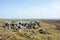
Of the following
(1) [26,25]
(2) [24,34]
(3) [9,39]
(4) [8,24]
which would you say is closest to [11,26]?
(4) [8,24]

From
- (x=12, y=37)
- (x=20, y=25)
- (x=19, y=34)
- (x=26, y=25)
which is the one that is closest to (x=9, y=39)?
(x=12, y=37)

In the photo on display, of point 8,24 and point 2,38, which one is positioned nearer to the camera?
point 2,38

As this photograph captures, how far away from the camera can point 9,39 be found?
24609 mm

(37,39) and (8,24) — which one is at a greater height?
(8,24)

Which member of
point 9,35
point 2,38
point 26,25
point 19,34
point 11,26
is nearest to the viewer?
point 2,38

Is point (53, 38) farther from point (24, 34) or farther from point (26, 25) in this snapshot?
point (26, 25)

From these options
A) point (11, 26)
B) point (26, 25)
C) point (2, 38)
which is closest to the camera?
point (2, 38)

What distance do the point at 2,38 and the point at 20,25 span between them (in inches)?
396

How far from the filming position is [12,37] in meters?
25.5

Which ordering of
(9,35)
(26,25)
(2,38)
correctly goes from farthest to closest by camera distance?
(26,25) < (9,35) < (2,38)

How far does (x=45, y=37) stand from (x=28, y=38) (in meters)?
3.74

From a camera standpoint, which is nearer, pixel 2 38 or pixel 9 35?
pixel 2 38

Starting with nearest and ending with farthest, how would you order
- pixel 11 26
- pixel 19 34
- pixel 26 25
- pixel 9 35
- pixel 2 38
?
pixel 2 38
pixel 9 35
pixel 19 34
pixel 11 26
pixel 26 25

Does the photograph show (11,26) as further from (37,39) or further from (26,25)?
(37,39)
